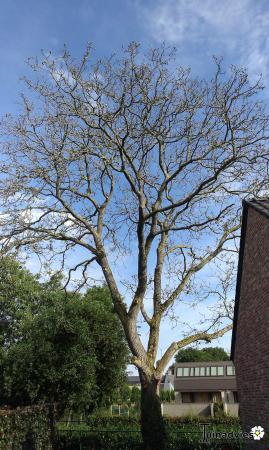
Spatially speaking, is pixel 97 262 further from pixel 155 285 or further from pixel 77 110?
pixel 77 110

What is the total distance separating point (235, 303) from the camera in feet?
45.0

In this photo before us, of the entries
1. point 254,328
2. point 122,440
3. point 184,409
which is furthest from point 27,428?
point 184,409

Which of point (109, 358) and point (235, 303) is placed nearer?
point (235, 303)

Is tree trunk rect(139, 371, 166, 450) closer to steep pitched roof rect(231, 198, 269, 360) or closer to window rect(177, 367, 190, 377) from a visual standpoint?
steep pitched roof rect(231, 198, 269, 360)

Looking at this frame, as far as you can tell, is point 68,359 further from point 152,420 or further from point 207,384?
point 207,384

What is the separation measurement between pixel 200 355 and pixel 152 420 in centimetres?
8028

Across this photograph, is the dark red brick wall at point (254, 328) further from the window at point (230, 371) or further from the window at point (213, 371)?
the window at point (213, 371)

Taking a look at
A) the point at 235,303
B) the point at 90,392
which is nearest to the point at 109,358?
the point at 90,392

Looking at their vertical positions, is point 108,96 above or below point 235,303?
above

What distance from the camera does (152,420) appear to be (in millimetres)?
12641

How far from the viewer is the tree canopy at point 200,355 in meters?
87.3

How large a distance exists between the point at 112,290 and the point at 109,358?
30.2ft

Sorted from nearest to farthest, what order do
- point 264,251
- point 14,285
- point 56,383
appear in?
point 264,251 → point 56,383 → point 14,285

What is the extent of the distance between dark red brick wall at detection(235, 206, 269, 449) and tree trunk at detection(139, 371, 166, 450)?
2.66 metres
